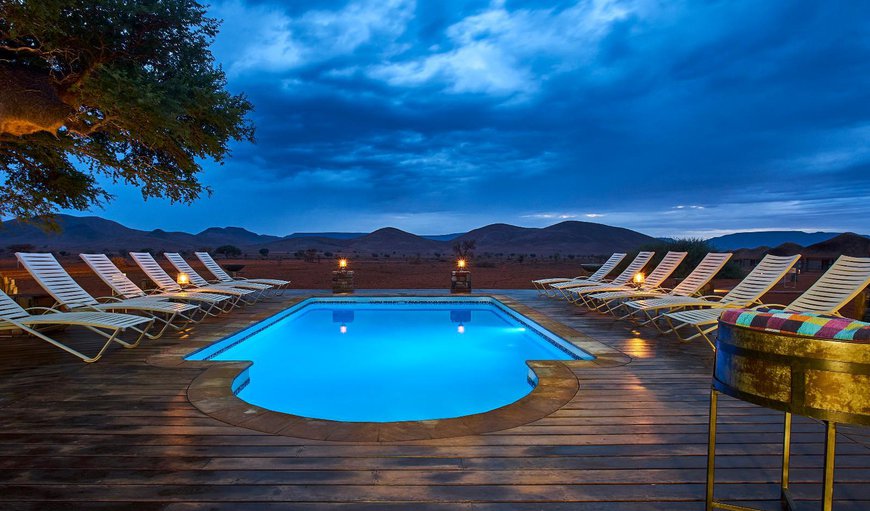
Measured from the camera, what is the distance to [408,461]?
2.22 meters

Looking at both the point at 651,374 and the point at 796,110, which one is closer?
the point at 651,374

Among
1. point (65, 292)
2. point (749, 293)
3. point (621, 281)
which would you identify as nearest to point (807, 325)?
point (749, 293)

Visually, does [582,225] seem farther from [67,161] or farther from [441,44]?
[67,161]

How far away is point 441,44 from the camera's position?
19.3 metres

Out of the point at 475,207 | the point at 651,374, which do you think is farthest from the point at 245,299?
the point at 475,207

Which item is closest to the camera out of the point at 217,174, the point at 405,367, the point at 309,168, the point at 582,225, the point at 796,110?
the point at 405,367

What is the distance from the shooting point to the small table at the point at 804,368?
1.20 meters

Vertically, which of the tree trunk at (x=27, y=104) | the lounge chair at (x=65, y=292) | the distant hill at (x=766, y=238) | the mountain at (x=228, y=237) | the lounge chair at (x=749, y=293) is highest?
the distant hill at (x=766, y=238)

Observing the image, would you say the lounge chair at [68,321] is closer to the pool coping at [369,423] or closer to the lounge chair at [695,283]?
the pool coping at [369,423]

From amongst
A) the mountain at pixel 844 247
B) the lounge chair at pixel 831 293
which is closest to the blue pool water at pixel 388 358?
the lounge chair at pixel 831 293

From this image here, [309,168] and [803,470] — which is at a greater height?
[309,168]

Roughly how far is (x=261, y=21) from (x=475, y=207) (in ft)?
104

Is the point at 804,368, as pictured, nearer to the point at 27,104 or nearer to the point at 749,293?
the point at 749,293

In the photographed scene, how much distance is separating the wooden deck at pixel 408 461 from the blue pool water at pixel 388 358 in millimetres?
1275
